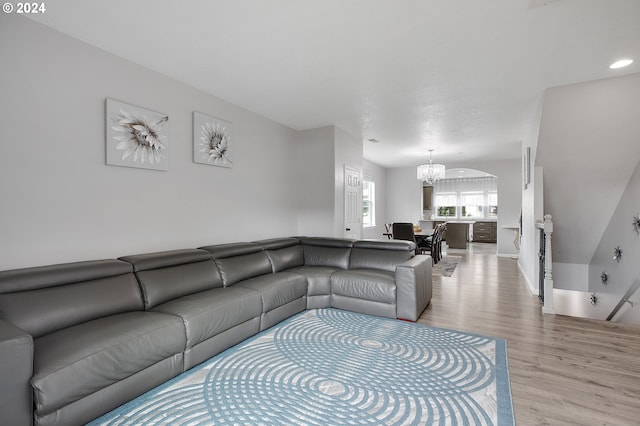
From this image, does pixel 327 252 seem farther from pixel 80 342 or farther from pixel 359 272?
pixel 80 342

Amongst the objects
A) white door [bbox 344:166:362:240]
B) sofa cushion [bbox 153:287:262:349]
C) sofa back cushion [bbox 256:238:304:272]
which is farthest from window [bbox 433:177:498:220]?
sofa cushion [bbox 153:287:262:349]

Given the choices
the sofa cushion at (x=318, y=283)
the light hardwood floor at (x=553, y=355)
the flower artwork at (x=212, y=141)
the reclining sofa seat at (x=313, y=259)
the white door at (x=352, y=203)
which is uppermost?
the flower artwork at (x=212, y=141)

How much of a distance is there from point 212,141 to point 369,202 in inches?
215

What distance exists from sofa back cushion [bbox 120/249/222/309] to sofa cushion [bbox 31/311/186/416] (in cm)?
32

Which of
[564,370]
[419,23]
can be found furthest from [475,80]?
[564,370]

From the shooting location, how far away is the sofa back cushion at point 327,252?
4.19 meters

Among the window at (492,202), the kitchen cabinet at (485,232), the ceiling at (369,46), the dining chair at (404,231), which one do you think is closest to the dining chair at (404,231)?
the dining chair at (404,231)

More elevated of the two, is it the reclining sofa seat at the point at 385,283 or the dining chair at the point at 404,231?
the dining chair at the point at 404,231

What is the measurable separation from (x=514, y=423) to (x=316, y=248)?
9.97 ft

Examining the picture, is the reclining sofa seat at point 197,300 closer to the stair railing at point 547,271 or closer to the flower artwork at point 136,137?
the flower artwork at point 136,137

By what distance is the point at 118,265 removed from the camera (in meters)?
2.41

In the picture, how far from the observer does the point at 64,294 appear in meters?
2.01

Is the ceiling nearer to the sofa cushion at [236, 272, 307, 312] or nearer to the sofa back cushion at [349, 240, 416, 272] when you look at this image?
the sofa back cushion at [349, 240, 416, 272]

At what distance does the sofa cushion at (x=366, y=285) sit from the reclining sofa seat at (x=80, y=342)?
1919 millimetres
